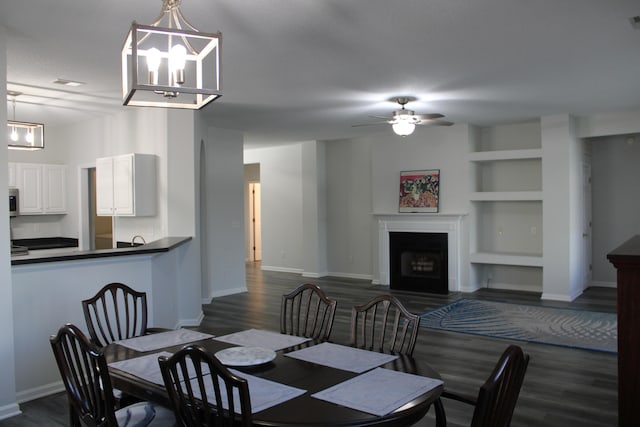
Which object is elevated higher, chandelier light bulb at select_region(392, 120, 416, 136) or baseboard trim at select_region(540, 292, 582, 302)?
chandelier light bulb at select_region(392, 120, 416, 136)

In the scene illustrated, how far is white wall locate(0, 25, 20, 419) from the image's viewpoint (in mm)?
3432

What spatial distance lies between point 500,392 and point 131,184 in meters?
5.33

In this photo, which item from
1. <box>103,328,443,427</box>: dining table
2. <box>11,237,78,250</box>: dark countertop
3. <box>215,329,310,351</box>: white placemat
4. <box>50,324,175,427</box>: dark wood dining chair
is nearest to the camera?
<box>103,328,443,427</box>: dining table

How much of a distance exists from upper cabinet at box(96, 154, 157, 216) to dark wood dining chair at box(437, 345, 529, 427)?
17.3 feet

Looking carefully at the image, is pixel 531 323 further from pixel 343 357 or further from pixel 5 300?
pixel 5 300

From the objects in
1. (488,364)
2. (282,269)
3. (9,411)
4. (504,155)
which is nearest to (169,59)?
(9,411)

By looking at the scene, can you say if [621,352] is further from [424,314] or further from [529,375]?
[424,314]

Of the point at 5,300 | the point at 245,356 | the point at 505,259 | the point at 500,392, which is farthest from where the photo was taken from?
the point at 505,259

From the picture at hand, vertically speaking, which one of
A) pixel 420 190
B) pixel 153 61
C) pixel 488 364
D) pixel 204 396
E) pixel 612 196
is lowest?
pixel 488 364

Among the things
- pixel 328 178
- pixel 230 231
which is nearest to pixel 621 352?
pixel 230 231

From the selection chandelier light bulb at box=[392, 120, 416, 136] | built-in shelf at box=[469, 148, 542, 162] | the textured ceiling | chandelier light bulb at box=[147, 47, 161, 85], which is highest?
the textured ceiling

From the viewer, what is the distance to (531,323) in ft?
19.5

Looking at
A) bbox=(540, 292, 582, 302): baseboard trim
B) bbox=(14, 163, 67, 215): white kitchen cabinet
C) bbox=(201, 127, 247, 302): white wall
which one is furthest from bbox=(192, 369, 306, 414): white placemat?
bbox=(14, 163, 67, 215): white kitchen cabinet

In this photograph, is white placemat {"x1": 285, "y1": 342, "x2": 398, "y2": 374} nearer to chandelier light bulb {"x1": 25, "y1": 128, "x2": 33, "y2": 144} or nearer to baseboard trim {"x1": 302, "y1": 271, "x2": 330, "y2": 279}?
chandelier light bulb {"x1": 25, "y1": 128, "x2": 33, "y2": 144}
